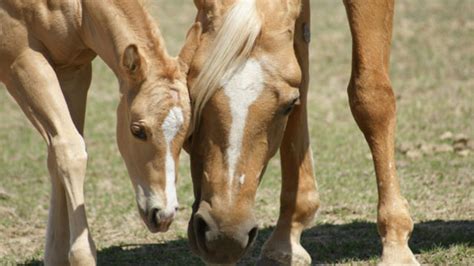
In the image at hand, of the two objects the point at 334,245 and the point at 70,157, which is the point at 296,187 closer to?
the point at 334,245

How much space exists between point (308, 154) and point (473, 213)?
5.02ft

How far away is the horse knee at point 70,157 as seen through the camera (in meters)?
5.12

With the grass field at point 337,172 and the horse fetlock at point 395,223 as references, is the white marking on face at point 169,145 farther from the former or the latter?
the horse fetlock at point 395,223

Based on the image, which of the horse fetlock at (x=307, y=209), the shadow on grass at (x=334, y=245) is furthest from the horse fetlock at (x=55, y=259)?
the horse fetlock at (x=307, y=209)

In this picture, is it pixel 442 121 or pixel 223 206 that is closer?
pixel 223 206

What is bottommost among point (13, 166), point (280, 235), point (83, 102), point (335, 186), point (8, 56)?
point (13, 166)

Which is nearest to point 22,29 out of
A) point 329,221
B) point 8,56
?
point 8,56

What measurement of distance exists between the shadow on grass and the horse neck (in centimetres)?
138

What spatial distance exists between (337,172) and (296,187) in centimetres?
254

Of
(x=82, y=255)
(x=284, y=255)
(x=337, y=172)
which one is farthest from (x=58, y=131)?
(x=337, y=172)

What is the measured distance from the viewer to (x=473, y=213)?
6.96 metres

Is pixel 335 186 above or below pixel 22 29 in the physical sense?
below

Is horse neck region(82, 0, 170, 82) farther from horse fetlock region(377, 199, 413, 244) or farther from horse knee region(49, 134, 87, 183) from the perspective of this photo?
horse fetlock region(377, 199, 413, 244)

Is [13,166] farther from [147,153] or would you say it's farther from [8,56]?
[147,153]
